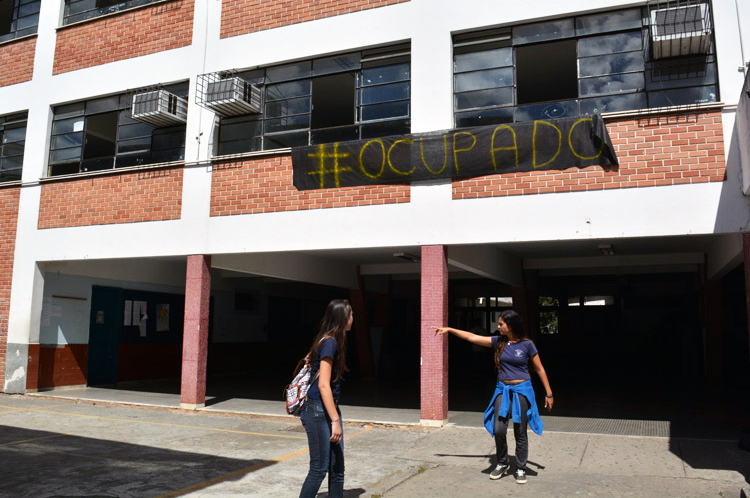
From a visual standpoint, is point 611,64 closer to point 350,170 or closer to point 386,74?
point 386,74

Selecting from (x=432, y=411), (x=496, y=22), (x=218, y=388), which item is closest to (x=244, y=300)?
(x=218, y=388)

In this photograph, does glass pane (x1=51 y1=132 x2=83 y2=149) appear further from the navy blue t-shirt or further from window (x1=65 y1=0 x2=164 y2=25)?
the navy blue t-shirt

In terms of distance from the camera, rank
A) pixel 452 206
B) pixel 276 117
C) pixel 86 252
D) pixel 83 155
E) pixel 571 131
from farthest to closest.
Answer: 1. pixel 83 155
2. pixel 86 252
3. pixel 276 117
4. pixel 452 206
5. pixel 571 131

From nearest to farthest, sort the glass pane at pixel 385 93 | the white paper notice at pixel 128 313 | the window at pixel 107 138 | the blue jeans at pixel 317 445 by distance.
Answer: the blue jeans at pixel 317 445, the glass pane at pixel 385 93, the window at pixel 107 138, the white paper notice at pixel 128 313

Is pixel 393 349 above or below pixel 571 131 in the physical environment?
below

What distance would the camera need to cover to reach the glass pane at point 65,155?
14.2 m

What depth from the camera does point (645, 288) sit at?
20750mm

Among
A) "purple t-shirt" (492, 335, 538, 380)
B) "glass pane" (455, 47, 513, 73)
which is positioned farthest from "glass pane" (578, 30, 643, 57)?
"purple t-shirt" (492, 335, 538, 380)

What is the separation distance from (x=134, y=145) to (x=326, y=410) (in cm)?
1082

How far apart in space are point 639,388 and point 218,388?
10.5m

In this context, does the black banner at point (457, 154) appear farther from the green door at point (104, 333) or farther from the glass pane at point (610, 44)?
the green door at point (104, 333)

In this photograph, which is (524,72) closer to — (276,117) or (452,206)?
(452,206)

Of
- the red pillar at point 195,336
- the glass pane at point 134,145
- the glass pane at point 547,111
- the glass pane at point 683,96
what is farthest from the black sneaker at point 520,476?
the glass pane at point 134,145

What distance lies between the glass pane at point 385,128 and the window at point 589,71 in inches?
37.0
